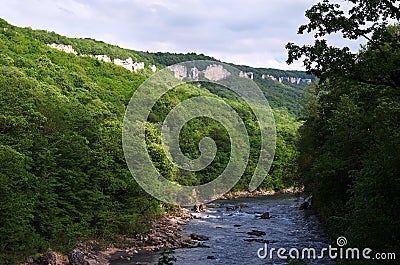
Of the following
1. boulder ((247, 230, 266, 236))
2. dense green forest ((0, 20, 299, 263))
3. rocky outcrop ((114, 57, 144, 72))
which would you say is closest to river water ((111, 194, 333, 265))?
boulder ((247, 230, 266, 236))

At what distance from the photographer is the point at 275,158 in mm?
84188

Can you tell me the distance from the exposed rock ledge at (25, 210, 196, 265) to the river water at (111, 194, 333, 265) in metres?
1.00

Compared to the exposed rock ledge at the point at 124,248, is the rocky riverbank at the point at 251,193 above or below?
below

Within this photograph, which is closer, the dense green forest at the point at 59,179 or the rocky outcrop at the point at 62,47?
the dense green forest at the point at 59,179

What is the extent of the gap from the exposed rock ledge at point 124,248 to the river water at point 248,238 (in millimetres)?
1001

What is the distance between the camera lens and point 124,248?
26.1 m

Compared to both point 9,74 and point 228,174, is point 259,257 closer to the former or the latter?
point 9,74

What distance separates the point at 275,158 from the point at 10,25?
79.0 m

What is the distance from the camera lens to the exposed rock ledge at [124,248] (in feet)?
70.6

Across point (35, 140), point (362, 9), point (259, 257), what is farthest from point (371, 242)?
point (35, 140)

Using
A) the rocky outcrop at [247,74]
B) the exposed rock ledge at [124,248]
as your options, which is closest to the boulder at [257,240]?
the exposed rock ledge at [124,248]

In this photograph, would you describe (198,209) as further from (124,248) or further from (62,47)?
(62,47)

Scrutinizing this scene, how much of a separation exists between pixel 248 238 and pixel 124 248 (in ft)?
28.3

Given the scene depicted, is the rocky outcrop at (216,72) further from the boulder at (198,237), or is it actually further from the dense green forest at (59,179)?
the boulder at (198,237)
